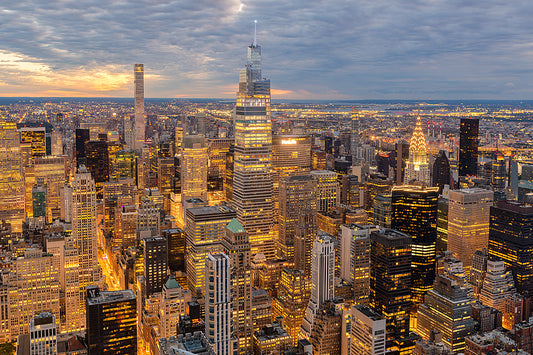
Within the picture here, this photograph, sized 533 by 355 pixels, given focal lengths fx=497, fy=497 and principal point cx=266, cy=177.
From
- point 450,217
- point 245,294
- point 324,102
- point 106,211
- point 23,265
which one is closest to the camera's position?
point 245,294

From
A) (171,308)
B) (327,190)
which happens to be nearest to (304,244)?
(171,308)

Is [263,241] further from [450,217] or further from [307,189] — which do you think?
[450,217]

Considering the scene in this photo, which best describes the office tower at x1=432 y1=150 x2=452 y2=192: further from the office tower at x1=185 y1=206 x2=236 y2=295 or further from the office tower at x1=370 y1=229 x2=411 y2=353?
the office tower at x1=185 y1=206 x2=236 y2=295

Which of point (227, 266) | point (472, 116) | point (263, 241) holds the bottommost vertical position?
point (263, 241)

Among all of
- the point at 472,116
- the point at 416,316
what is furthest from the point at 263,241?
the point at 472,116

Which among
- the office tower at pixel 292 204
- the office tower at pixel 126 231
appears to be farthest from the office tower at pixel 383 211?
the office tower at pixel 126 231

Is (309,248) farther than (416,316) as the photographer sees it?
Yes

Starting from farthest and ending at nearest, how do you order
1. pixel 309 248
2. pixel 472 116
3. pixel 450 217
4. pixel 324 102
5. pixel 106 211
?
pixel 324 102 → pixel 472 116 → pixel 106 211 → pixel 450 217 → pixel 309 248

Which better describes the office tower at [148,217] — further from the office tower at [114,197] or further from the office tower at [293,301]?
the office tower at [293,301]
